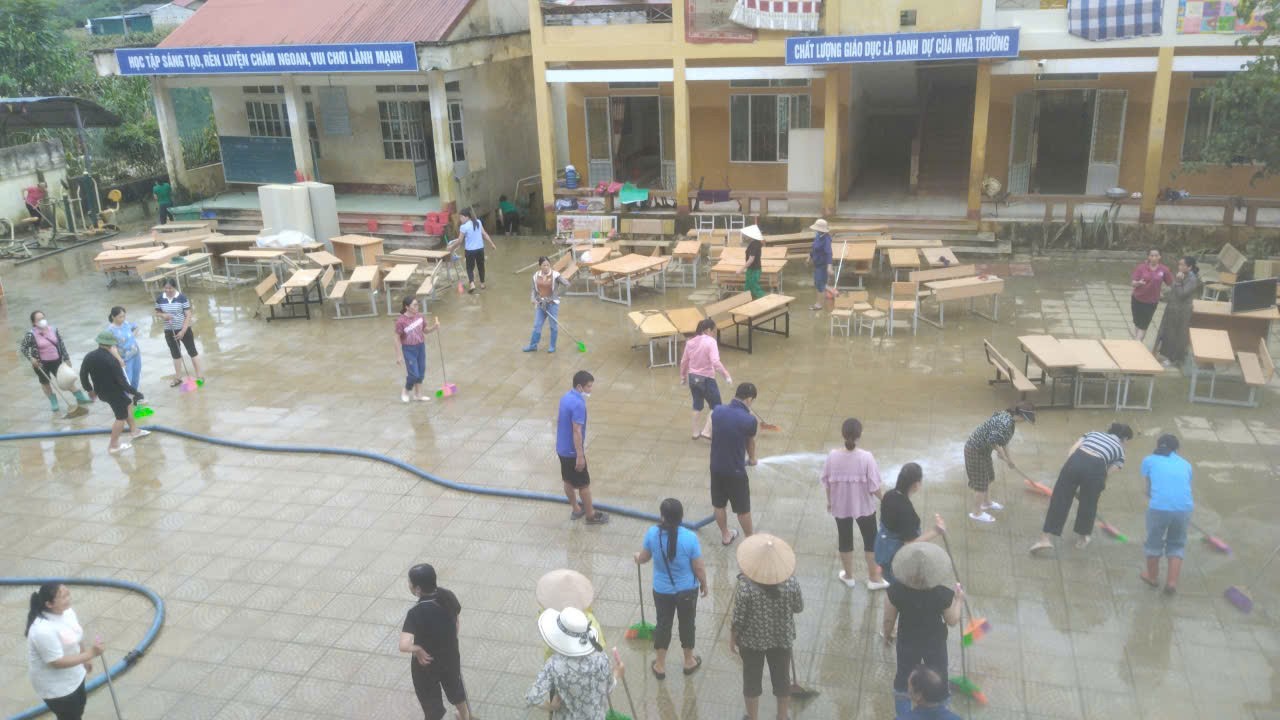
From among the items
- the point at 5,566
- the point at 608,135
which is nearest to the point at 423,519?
the point at 5,566

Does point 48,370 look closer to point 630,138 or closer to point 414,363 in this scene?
point 414,363

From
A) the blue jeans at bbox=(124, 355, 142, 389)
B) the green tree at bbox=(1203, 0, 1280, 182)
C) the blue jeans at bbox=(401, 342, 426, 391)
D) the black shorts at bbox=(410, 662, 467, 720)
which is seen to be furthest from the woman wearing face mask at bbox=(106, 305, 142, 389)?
the green tree at bbox=(1203, 0, 1280, 182)

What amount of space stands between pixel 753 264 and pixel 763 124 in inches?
323

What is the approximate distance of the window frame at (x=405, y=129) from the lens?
76.4 feet

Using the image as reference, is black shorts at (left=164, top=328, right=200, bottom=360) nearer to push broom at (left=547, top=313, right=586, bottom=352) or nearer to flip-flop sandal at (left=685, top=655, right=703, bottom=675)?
push broom at (left=547, top=313, right=586, bottom=352)

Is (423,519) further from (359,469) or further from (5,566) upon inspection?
(5,566)

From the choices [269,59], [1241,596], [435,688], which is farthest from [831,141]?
[435,688]

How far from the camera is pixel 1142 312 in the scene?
1329 cm

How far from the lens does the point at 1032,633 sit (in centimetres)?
745

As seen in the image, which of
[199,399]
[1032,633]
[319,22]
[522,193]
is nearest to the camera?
[1032,633]

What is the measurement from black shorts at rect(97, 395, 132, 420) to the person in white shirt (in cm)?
549

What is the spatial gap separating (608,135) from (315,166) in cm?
743

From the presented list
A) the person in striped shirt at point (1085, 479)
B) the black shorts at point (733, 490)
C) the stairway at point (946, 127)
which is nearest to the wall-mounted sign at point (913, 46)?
the stairway at point (946, 127)

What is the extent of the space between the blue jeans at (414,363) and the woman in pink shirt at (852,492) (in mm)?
6188
